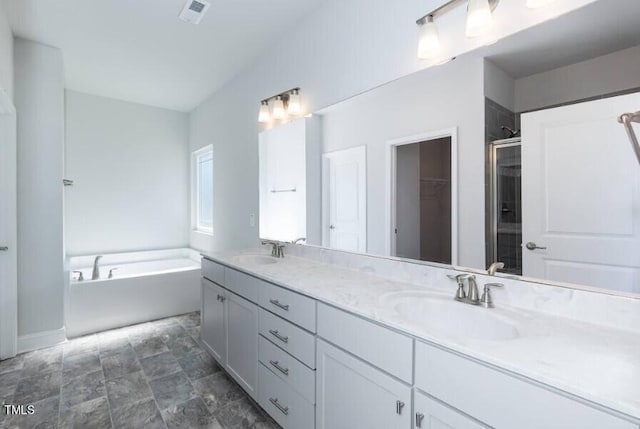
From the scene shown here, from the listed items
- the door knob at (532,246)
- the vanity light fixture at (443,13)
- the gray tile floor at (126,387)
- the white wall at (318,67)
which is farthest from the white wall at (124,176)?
the door knob at (532,246)

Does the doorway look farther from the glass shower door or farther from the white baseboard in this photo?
the white baseboard

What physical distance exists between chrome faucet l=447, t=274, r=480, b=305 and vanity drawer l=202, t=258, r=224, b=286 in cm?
150

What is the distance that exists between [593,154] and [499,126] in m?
0.33

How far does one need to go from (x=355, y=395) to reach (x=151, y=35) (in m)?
2.82

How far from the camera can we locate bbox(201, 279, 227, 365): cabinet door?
7.09 ft

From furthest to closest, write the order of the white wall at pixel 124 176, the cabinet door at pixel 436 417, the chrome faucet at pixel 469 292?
the white wall at pixel 124 176, the chrome faucet at pixel 469 292, the cabinet door at pixel 436 417

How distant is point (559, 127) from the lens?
115 centimetres

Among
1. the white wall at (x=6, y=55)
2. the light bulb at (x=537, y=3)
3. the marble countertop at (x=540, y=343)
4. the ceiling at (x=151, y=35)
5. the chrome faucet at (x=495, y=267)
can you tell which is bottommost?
the marble countertop at (x=540, y=343)

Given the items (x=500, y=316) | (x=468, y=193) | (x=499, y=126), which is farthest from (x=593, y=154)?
(x=500, y=316)

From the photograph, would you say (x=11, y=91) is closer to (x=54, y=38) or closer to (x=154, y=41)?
(x=54, y=38)

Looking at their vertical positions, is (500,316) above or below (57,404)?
above

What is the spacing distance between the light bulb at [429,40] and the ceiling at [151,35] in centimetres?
99

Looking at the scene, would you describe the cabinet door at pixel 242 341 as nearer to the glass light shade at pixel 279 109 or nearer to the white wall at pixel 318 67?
the white wall at pixel 318 67

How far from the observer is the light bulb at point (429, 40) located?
57.4 inches
